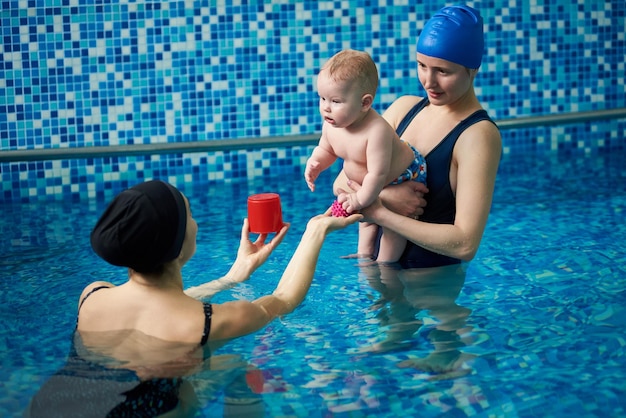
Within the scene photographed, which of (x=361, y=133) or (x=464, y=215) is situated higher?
(x=361, y=133)

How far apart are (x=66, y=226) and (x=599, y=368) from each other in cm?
420

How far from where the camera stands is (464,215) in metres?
3.94

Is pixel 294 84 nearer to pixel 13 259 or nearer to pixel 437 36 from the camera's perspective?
pixel 13 259

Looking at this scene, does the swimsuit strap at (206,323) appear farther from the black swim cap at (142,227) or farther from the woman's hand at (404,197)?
the woman's hand at (404,197)

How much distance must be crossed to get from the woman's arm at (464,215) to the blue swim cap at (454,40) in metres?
0.34

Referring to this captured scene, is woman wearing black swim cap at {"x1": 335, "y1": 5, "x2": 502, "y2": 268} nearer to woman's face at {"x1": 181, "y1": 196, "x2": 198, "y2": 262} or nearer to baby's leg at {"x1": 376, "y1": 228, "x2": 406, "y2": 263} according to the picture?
baby's leg at {"x1": 376, "y1": 228, "x2": 406, "y2": 263}

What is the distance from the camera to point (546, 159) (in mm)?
8766

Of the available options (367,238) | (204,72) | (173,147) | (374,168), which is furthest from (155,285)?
(204,72)

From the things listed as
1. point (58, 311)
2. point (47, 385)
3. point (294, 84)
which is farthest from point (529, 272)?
point (294, 84)

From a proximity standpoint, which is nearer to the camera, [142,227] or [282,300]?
[142,227]

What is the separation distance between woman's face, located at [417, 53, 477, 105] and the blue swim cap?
1.0 inches

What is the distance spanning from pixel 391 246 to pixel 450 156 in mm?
550

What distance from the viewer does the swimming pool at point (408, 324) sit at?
3.46m

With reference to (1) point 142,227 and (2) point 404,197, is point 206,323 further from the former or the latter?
(2) point 404,197
